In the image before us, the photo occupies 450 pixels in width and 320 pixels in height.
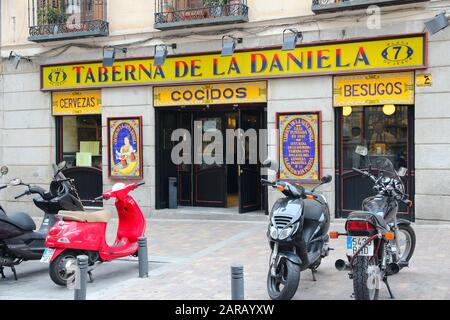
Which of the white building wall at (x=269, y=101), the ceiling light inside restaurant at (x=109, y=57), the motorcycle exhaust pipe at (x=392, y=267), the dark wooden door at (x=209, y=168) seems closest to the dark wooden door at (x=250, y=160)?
the dark wooden door at (x=209, y=168)

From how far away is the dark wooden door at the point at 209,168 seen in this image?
44.5 feet

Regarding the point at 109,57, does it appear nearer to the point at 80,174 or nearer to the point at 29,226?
the point at 80,174

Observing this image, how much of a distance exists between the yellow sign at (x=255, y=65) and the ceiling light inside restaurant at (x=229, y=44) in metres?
0.29

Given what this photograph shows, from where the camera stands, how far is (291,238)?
5.95 metres

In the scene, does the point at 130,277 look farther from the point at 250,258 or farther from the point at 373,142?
the point at 373,142

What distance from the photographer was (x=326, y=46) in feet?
37.9

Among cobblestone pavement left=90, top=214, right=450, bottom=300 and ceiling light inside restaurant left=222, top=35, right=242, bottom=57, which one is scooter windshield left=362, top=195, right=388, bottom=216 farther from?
ceiling light inside restaurant left=222, top=35, right=242, bottom=57

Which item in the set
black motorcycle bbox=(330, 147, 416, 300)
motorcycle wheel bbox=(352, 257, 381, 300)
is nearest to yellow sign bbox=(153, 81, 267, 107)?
black motorcycle bbox=(330, 147, 416, 300)

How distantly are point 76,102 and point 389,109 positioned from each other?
25.6 ft

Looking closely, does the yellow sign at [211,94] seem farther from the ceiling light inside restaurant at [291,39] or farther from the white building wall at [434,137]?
the white building wall at [434,137]

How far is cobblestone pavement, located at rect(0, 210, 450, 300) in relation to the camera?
6609mm

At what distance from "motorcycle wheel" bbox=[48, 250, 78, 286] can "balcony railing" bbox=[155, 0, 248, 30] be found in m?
6.85
